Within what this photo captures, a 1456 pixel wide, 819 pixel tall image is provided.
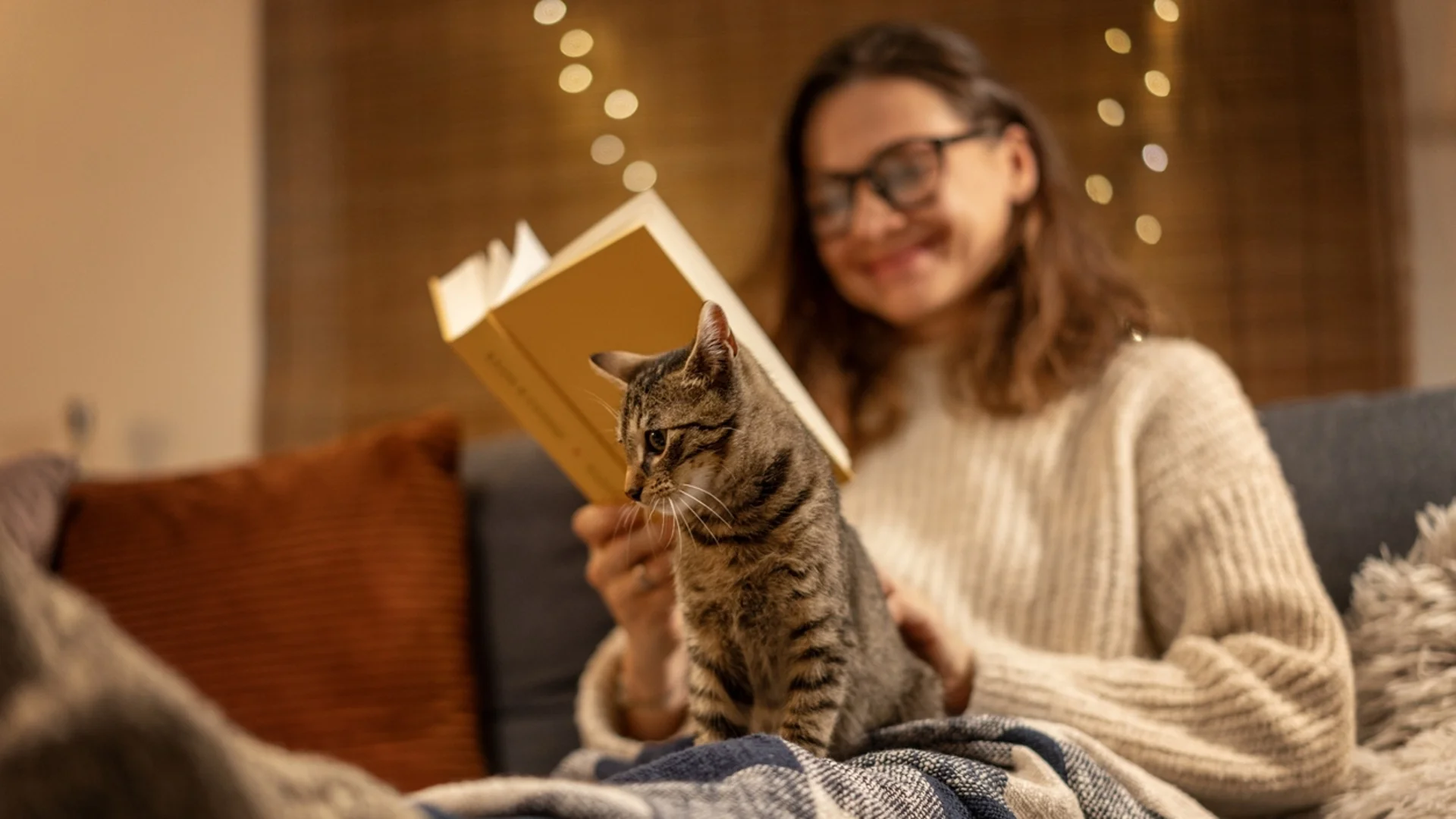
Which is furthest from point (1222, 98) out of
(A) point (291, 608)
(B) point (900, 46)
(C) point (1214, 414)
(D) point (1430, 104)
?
(A) point (291, 608)

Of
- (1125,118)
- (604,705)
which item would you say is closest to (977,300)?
(604,705)

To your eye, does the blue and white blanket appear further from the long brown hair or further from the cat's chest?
the long brown hair

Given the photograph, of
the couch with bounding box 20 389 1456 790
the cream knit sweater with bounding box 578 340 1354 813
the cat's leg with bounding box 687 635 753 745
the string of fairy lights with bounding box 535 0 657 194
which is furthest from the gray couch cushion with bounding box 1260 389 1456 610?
the string of fairy lights with bounding box 535 0 657 194

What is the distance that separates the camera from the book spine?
802 millimetres

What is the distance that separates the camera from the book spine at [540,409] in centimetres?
80

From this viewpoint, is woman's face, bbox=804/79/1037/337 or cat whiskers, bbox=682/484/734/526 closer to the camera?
cat whiskers, bbox=682/484/734/526

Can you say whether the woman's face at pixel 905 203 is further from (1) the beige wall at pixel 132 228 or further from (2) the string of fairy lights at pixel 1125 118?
(1) the beige wall at pixel 132 228

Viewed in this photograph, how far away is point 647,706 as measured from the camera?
1.06 m

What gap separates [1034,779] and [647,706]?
1.57 ft

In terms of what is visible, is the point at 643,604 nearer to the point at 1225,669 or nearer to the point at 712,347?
the point at 712,347

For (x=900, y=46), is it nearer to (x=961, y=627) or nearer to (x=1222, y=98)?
(x=961, y=627)

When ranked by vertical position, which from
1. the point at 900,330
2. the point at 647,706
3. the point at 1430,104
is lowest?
the point at 647,706

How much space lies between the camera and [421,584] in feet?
4.58

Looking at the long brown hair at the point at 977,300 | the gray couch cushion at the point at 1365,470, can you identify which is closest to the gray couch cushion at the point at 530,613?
the long brown hair at the point at 977,300
